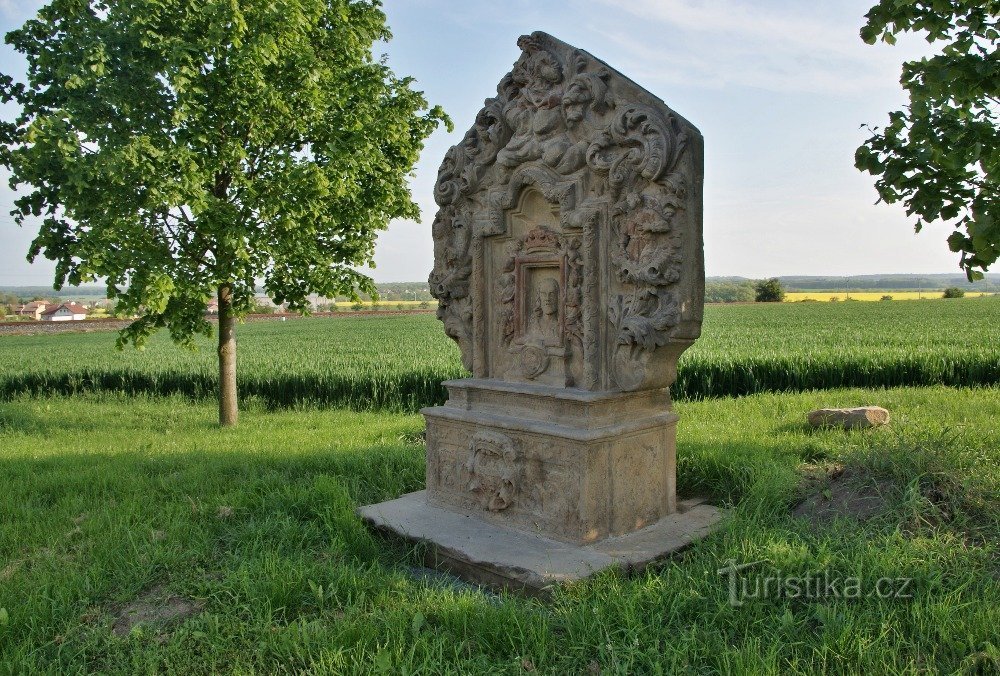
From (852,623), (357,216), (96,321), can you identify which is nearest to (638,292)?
(852,623)

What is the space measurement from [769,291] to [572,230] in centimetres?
6795

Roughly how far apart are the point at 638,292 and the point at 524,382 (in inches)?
45.5

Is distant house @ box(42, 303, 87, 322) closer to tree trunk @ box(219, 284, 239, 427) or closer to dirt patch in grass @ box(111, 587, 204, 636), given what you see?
tree trunk @ box(219, 284, 239, 427)

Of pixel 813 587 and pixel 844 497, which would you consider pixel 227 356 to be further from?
pixel 813 587

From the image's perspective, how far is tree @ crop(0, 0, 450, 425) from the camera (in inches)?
332

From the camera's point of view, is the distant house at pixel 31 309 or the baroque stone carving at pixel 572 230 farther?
the distant house at pixel 31 309

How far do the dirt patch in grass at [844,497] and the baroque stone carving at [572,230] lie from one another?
1346 mm

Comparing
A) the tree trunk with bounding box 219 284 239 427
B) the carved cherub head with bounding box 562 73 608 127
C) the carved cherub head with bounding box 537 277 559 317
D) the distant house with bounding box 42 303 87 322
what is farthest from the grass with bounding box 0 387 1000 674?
the distant house with bounding box 42 303 87 322

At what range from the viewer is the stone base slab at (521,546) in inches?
172

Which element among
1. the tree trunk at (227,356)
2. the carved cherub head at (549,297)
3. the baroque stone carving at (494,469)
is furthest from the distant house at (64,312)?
the carved cherub head at (549,297)

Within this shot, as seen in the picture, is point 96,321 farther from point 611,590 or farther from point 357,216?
point 611,590

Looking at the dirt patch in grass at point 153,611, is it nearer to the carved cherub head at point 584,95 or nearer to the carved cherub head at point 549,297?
the carved cherub head at point 549,297

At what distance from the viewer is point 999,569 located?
12.7 feet

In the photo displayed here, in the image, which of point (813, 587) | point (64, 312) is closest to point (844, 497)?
point (813, 587)
